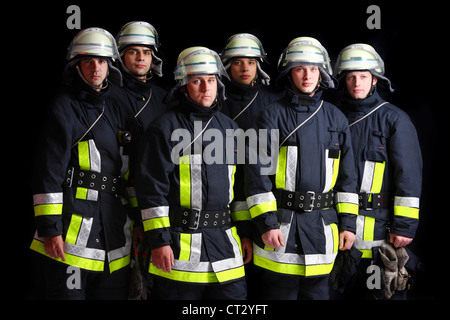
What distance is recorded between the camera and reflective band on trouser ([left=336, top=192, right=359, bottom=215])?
5.64 meters

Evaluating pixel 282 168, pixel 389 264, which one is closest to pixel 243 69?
pixel 282 168

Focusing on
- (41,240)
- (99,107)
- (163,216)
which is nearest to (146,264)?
(163,216)

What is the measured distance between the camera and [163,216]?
507 cm

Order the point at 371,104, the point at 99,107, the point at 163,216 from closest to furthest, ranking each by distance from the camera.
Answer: the point at 163,216 → the point at 99,107 → the point at 371,104

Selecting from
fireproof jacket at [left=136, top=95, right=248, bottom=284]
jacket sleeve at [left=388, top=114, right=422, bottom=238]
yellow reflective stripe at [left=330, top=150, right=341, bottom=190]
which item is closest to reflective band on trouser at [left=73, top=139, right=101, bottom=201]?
fireproof jacket at [left=136, top=95, right=248, bottom=284]

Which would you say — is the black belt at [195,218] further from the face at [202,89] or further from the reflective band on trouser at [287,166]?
the face at [202,89]

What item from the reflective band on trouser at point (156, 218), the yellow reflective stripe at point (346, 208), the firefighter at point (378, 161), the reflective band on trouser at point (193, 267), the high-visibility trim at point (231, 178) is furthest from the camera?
the firefighter at point (378, 161)

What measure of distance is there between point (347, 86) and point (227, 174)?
1.51 meters

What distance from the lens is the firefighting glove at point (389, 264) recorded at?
19.4 ft

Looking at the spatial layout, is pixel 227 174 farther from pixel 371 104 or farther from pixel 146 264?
pixel 371 104

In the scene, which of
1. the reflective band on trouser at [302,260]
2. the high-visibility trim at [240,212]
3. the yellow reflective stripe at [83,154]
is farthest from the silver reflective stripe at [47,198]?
the reflective band on trouser at [302,260]

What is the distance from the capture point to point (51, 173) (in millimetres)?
5191

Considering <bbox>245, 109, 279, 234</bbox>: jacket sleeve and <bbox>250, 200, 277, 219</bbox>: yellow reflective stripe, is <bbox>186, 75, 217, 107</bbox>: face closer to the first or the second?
<bbox>245, 109, 279, 234</bbox>: jacket sleeve

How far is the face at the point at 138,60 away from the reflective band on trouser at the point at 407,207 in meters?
2.49
